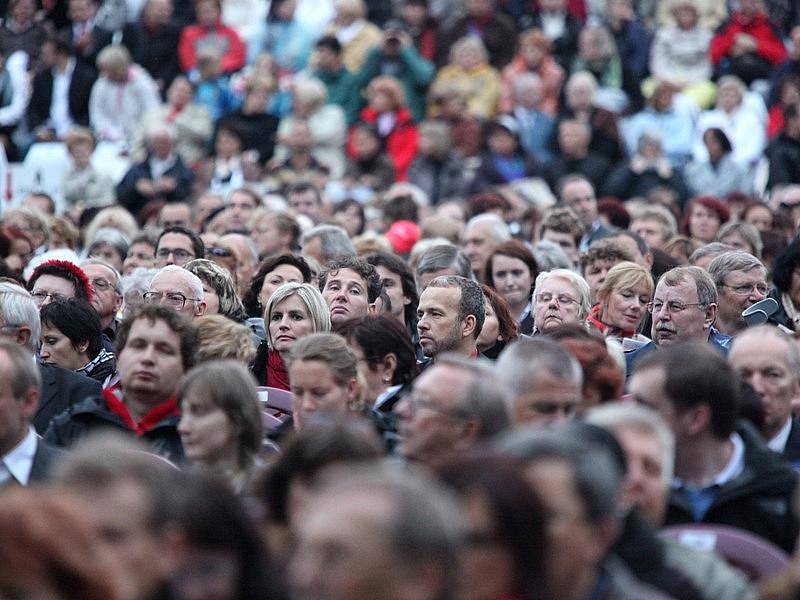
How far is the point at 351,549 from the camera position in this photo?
359 centimetres

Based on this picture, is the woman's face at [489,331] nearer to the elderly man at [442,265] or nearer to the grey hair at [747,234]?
the elderly man at [442,265]

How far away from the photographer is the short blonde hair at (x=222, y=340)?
750 centimetres

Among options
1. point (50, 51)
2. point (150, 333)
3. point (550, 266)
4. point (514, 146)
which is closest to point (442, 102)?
point (514, 146)

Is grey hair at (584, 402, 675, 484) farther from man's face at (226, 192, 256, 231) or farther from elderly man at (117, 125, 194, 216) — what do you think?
elderly man at (117, 125, 194, 216)

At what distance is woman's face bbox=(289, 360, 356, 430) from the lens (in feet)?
21.4

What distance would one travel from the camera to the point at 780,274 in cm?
988

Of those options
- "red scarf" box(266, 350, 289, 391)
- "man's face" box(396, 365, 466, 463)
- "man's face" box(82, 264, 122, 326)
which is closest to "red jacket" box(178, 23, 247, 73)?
"man's face" box(82, 264, 122, 326)

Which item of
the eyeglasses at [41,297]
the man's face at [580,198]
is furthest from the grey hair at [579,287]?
the man's face at [580,198]

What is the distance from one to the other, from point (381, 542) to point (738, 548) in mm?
1990

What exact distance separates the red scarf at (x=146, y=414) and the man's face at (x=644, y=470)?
7.90 feet

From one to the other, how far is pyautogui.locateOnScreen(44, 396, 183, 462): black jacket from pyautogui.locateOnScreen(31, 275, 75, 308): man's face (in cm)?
281

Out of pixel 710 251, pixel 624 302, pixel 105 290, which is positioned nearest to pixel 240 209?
pixel 105 290

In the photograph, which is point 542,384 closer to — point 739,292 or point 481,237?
point 739,292

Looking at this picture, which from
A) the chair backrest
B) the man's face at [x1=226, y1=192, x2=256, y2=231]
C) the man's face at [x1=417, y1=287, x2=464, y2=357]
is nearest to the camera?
the chair backrest
